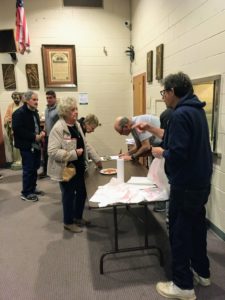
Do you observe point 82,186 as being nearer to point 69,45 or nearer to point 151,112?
point 151,112

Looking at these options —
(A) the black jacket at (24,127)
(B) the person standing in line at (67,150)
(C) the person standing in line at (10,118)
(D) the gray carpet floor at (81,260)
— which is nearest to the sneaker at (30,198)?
(D) the gray carpet floor at (81,260)

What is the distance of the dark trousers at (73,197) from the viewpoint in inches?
97.0

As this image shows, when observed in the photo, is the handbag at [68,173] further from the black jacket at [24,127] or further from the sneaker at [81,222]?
the black jacket at [24,127]

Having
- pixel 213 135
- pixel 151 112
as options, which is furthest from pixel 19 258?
pixel 151 112

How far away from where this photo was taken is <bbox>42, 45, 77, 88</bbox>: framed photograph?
16.3 feet

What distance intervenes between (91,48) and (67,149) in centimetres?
348

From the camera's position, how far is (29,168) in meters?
3.48

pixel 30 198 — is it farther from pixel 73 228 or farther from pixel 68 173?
pixel 68 173

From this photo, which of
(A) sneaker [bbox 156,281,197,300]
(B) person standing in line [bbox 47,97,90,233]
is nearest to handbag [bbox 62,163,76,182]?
(B) person standing in line [bbox 47,97,90,233]

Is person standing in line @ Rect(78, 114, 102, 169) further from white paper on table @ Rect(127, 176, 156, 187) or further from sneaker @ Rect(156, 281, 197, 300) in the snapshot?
sneaker @ Rect(156, 281, 197, 300)

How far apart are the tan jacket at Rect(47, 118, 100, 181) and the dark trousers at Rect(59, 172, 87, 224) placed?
0.62 ft

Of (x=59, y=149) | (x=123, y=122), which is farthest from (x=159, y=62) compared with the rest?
(x=59, y=149)

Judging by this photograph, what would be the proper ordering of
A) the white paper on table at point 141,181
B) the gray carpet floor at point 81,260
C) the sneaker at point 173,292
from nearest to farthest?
the sneaker at point 173,292 → the gray carpet floor at point 81,260 → the white paper on table at point 141,181

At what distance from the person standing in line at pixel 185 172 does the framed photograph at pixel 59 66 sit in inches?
153
